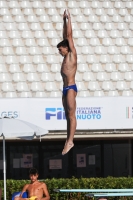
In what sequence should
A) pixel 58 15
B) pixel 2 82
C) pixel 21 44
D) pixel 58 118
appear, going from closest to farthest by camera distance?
pixel 58 118, pixel 2 82, pixel 21 44, pixel 58 15

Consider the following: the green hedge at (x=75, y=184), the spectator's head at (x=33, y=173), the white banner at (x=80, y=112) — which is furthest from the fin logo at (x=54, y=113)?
the spectator's head at (x=33, y=173)

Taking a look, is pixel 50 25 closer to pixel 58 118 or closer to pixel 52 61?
pixel 52 61

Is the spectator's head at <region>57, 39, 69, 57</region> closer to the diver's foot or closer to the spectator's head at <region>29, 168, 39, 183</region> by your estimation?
the diver's foot

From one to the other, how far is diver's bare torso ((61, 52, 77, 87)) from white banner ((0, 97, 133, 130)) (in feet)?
27.6

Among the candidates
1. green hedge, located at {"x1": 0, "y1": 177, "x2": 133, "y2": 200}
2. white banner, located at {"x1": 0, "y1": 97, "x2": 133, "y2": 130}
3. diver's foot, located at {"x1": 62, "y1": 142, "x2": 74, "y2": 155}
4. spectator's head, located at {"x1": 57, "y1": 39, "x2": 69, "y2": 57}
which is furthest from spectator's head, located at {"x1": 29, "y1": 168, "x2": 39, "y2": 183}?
white banner, located at {"x1": 0, "y1": 97, "x2": 133, "y2": 130}

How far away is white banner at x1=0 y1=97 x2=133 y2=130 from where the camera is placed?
55.6ft

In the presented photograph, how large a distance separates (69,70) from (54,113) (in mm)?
8651

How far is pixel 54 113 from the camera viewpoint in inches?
672

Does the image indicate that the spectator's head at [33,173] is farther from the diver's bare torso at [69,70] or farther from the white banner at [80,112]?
the white banner at [80,112]

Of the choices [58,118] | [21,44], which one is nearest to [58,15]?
[21,44]

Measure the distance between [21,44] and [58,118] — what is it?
455cm

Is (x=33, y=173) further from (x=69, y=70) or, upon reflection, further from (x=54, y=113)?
(x=54, y=113)

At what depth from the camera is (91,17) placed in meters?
22.2

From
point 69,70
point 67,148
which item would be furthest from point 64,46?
point 67,148
